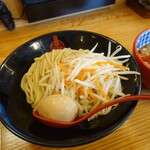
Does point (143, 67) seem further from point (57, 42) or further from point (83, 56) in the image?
point (57, 42)

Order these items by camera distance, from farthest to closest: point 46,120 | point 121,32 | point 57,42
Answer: point 121,32
point 57,42
point 46,120

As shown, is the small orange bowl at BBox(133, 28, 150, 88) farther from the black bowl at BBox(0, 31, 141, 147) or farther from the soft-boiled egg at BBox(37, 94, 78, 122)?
the soft-boiled egg at BBox(37, 94, 78, 122)

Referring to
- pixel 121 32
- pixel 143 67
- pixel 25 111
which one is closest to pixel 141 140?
pixel 143 67

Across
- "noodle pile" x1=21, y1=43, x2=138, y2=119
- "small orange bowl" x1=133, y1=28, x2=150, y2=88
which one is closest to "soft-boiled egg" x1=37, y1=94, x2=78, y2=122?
"noodle pile" x1=21, y1=43, x2=138, y2=119

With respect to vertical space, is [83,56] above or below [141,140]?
above

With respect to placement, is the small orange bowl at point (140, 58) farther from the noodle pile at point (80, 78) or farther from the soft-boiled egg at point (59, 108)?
the soft-boiled egg at point (59, 108)

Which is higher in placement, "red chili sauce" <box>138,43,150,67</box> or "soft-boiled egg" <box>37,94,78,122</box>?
"red chili sauce" <box>138,43,150,67</box>

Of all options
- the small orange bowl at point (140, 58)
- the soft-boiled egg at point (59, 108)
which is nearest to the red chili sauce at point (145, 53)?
the small orange bowl at point (140, 58)

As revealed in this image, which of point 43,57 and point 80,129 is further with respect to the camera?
point 43,57
